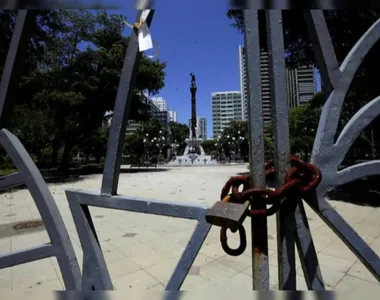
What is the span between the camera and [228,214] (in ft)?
2.99

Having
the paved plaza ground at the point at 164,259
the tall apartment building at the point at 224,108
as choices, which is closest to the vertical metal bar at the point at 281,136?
the paved plaza ground at the point at 164,259

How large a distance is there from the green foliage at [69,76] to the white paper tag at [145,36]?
39.1 ft

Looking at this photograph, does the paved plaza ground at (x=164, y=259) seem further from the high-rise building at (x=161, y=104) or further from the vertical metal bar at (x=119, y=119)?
the high-rise building at (x=161, y=104)

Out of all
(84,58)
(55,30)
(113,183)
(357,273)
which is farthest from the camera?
(84,58)

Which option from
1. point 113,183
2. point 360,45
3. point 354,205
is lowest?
point 354,205

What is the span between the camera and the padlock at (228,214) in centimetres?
89

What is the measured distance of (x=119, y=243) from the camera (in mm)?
4590

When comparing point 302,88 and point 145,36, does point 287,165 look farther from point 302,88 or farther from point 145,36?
point 302,88

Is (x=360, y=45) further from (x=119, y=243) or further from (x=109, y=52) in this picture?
(x=109, y=52)

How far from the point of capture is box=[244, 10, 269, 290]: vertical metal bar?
3.38 feet

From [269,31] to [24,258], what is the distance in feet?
5.06

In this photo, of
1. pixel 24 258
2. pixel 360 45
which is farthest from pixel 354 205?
pixel 24 258

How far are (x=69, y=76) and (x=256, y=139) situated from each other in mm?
18749

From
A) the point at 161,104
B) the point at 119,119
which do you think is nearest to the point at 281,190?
the point at 119,119
